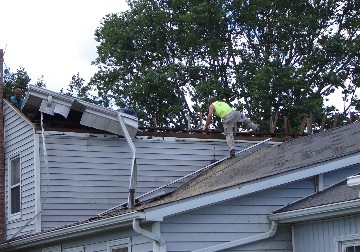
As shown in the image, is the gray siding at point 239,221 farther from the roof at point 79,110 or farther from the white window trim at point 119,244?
the roof at point 79,110

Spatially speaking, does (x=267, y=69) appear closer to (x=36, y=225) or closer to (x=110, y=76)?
(x=110, y=76)

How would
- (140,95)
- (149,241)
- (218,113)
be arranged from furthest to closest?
(140,95) → (218,113) → (149,241)

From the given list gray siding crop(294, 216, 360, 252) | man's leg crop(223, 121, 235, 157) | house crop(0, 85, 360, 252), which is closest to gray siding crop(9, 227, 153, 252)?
house crop(0, 85, 360, 252)

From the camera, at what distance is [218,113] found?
19.0 meters

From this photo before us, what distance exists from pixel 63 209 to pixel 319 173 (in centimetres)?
625

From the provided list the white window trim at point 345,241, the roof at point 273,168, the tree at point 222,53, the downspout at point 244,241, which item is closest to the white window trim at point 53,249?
the roof at point 273,168

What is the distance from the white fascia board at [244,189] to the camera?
1278 centimetres

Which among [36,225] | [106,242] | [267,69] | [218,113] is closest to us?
[106,242]

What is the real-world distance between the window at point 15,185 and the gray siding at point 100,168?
54.9 inches

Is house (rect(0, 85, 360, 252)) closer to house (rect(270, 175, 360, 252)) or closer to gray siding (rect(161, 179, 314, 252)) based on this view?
gray siding (rect(161, 179, 314, 252))

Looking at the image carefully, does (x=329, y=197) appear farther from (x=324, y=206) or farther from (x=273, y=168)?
(x=273, y=168)

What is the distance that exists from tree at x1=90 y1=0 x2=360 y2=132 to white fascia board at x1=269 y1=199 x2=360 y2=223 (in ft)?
62.0

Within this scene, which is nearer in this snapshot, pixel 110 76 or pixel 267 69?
pixel 267 69

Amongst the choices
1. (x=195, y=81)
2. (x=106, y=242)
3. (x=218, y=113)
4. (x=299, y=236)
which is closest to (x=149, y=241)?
(x=106, y=242)
